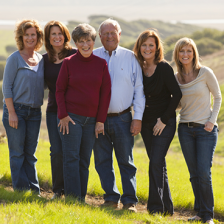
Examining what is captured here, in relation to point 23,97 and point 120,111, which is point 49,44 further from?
point 120,111

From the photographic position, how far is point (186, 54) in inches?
182

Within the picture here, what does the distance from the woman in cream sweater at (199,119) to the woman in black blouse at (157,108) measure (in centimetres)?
24

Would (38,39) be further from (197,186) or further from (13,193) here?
(197,186)

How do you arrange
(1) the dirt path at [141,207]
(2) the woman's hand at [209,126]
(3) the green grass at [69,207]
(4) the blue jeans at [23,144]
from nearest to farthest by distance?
(3) the green grass at [69,207] < (2) the woman's hand at [209,126] < (4) the blue jeans at [23,144] < (1) the dirt path at [141,207]

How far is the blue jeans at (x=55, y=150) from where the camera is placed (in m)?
4.86

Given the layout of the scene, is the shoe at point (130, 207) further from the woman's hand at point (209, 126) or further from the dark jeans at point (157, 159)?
the woman's hand at point (209, 126)

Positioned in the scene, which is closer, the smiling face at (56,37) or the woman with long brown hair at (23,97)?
the woman with long brown hair at (23,97)

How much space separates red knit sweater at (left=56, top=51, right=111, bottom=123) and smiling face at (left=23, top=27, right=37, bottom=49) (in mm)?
870

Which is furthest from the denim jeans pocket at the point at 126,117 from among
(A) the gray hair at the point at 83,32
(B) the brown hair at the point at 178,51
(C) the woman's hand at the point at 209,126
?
(A) the gray hair at the point at 83,32

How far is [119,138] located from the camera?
4.72m

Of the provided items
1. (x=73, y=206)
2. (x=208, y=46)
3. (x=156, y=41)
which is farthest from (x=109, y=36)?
(x=208, y=46)

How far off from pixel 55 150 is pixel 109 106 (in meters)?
1.21

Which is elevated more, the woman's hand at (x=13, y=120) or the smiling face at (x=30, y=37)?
the smiling face at (x=30, y=37)

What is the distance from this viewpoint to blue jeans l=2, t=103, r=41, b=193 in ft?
15.4
